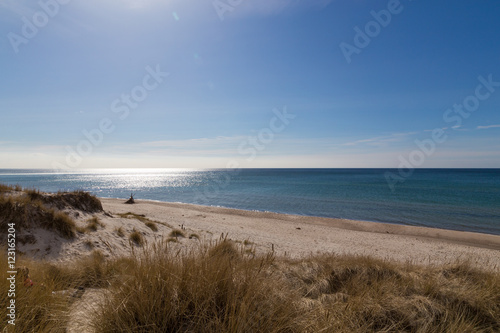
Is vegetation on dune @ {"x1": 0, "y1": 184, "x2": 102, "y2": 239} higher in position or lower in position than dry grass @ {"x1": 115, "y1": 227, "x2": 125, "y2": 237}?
higher

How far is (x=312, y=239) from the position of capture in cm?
1777

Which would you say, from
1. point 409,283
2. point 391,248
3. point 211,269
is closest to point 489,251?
point 391,248

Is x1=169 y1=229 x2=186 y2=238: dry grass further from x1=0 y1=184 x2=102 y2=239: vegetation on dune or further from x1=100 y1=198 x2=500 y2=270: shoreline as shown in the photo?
x1=0 y1=184 x2=102 y2=239: vegetation on dune

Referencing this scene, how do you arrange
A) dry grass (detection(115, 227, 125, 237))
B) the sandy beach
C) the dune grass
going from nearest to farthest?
the dune grass → the sandy beach → dry grass (detection(115, 227, 125, 237))

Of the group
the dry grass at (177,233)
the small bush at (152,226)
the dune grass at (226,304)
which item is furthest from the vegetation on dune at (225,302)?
the small bush at (152,226)

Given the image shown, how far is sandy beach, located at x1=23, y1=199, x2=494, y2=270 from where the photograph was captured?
924 centimetres

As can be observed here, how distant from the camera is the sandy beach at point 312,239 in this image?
9242 mm

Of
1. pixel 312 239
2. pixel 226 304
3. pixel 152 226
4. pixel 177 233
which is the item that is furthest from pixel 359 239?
pixel 226 304

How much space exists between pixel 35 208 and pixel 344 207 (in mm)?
32719

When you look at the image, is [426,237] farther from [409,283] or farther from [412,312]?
[412,312]

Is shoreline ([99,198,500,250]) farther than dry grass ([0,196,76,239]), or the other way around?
shoreline ([99,198,500,250])

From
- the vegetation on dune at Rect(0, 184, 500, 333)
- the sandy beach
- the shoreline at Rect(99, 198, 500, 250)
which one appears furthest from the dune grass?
the shoreline at Rect(99, 198, 500, 250)

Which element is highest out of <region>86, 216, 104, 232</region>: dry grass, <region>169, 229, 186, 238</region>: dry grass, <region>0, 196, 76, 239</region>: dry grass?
<region>0, 196, 76, 239</region>: dry grass

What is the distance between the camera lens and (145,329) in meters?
2.61
